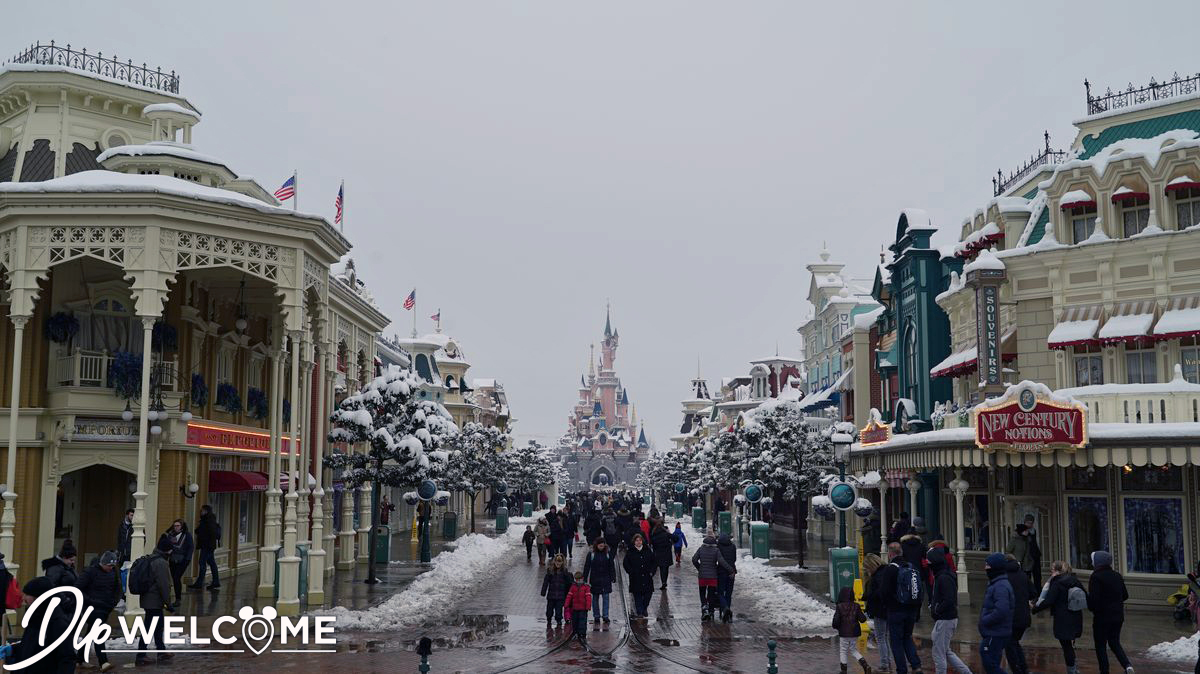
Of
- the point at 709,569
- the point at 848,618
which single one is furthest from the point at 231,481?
the point at 848,618

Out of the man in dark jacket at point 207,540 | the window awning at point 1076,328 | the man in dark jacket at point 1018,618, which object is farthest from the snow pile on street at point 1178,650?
the man in dark jacket at point 207,540

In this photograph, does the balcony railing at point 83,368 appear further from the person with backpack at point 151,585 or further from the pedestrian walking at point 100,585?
the pedestrian walking at point 100,585

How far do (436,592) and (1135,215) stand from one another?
1838cm

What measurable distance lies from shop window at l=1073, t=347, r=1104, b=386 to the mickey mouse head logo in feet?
61.8

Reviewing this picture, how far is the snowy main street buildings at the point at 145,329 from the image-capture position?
18594 millimetres

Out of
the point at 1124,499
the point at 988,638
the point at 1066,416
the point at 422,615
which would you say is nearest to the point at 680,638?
the point at 422,615

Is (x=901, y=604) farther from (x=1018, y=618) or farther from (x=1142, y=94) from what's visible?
(x=1142, y=94)

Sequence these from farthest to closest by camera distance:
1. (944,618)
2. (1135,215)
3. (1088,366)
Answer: (1088,366) < (1135,215) < (944,618)

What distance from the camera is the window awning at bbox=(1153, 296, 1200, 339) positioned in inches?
914

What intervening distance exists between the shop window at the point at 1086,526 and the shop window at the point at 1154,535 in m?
0.57

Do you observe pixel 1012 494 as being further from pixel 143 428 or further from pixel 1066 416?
pixel 143 428

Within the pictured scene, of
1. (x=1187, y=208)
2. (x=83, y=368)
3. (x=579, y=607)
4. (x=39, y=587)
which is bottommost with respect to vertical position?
(x=579, y=607)

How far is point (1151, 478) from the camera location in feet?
76.6

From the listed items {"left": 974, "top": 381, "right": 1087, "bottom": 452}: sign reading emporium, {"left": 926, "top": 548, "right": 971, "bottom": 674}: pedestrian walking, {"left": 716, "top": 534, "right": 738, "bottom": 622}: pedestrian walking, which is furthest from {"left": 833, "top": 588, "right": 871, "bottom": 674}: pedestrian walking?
{"left": 974, "top": 381, "right": 1087, "bottom": 452}: sign reading emporium
